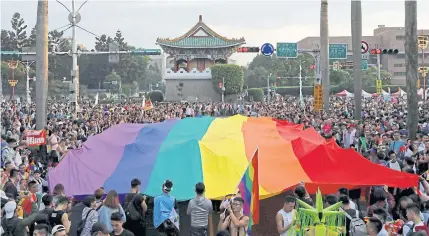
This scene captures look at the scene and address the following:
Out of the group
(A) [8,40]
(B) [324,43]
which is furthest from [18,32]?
(B) [324,43]

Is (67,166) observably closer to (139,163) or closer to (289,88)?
(139,163)

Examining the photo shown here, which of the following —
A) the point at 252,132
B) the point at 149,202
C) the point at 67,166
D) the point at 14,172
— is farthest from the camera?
the point at 252,132

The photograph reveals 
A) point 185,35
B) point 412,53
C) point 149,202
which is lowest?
point 149,202

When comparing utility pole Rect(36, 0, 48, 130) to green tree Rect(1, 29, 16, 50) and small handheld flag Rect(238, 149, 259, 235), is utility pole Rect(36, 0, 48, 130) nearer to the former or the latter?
small handheld flag Rect(238, 149, 259, 235)

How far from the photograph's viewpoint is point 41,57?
67.8ft

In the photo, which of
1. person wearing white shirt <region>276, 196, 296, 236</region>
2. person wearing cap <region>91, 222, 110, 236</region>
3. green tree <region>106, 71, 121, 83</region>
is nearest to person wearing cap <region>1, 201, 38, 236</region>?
person wearing cap <region>91, 222, 110, 236</region>

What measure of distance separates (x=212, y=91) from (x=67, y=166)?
67452 mm

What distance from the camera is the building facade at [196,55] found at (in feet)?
263

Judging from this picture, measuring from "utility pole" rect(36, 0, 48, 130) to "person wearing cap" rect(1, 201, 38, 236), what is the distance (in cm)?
1275

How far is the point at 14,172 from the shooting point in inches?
444

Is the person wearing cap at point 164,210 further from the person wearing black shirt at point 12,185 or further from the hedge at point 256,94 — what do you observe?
the hedge at point 256,94

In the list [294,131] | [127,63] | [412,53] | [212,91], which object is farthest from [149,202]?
[127,63]

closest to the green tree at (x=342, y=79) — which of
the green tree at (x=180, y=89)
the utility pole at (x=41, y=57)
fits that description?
the green tree at (x=180, y=89)

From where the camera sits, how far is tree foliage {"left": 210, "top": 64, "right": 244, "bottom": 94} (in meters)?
77.0
